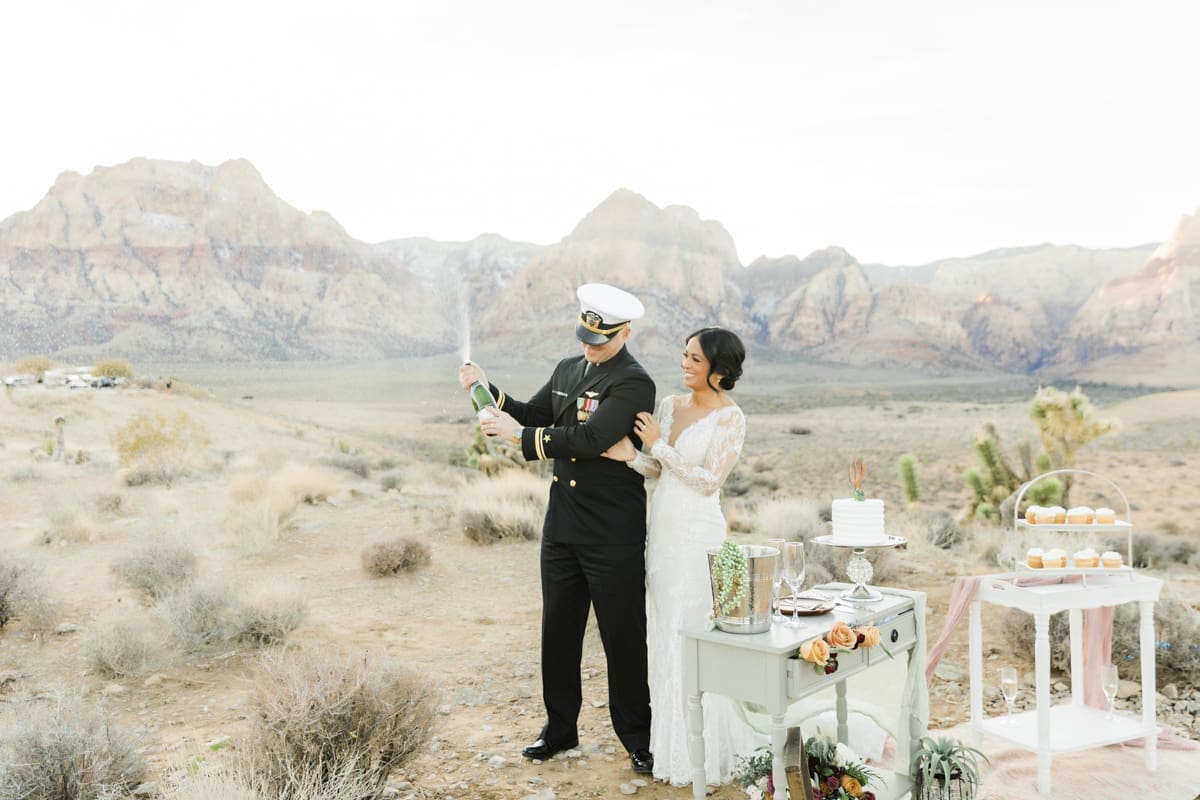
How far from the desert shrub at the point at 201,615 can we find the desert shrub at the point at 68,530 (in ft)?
16.8

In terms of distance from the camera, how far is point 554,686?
445 cm

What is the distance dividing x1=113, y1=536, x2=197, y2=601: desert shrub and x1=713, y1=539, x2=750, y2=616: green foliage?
21.6 ft

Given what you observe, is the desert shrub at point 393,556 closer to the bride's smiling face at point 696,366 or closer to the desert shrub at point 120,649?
the desert shrub at point 120,649

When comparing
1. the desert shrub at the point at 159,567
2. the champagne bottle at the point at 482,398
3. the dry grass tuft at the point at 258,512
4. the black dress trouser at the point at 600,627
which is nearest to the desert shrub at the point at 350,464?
the dry grass tuft at the point at 258,512

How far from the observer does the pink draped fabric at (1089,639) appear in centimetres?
432

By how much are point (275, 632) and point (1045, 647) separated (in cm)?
570

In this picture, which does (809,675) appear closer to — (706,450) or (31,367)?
(706,450)

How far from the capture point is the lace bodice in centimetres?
390

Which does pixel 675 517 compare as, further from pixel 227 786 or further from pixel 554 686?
pixel 227 786

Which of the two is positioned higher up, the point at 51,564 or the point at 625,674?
the point at 625,674

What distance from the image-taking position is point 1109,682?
4629 mm

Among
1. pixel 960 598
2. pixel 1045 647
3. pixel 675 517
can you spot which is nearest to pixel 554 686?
pixel 675 517

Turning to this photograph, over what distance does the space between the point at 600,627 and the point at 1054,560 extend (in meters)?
2.32

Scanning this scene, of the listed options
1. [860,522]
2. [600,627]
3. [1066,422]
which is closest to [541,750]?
[600,627]
